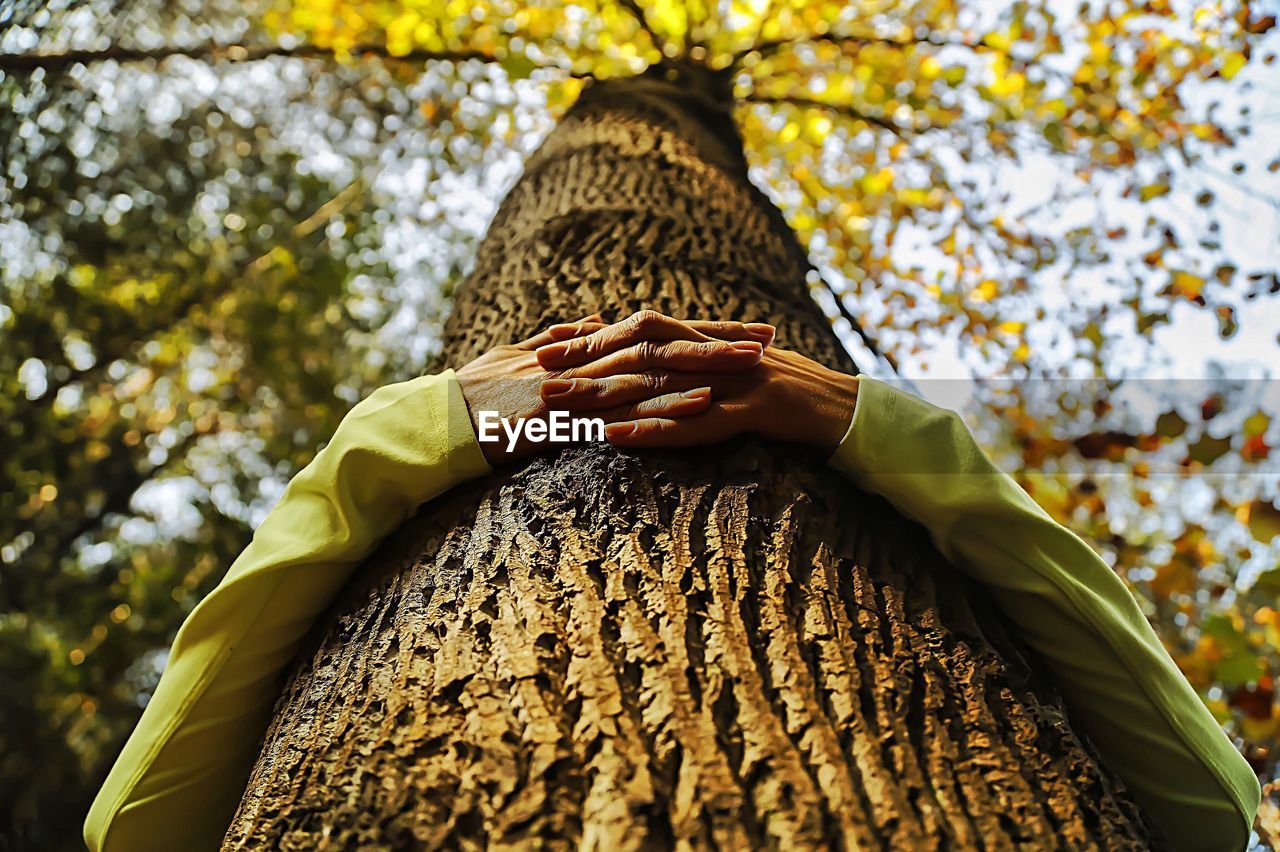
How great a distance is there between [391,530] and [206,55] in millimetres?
4377

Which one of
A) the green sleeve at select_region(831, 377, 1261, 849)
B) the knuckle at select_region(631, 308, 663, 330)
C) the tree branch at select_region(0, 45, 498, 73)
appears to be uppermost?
the tree branch at select_region(0, 45, 498, 73)

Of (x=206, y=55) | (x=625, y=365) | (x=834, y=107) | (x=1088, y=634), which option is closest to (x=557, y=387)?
(x=625, y=365)

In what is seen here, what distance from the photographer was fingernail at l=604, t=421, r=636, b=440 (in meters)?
1.35

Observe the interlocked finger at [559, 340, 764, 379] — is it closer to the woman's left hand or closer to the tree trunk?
the woman's left hand

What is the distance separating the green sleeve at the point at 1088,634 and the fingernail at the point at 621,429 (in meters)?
0.44

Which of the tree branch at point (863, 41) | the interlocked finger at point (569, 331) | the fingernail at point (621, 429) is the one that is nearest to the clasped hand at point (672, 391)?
the fingernail at point (621, 429)

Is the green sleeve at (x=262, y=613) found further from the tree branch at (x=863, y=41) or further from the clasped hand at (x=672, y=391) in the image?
the tree branch at (x=863, y=41)

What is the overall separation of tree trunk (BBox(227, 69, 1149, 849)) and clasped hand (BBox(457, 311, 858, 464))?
48 mm

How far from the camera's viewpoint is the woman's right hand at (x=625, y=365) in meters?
1.38

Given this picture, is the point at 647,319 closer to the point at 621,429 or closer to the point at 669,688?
the point at 621,429

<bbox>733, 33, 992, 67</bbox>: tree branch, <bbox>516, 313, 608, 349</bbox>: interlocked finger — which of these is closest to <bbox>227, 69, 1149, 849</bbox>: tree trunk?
<bbox>516, 313, 608, 349</bbox>: interlocked finger

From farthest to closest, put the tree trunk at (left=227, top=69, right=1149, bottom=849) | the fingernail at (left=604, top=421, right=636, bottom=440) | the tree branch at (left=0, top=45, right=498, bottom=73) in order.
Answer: the tree branch at (left=0, top=45, right=498, bottom=73) → the fingernail at (left=604, top=421, right=636, bottom=440) → the tree trunk at (left=227, top=69, right=1149, bottom=849)

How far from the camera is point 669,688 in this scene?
945mm

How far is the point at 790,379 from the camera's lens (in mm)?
1417
